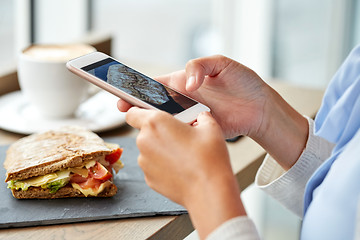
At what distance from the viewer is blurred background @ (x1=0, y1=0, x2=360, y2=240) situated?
8.40 ft

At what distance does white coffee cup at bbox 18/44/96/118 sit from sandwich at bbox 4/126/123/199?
293 mm

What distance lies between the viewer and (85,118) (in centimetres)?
131

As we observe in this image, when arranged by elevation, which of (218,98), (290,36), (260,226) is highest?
(218,98)

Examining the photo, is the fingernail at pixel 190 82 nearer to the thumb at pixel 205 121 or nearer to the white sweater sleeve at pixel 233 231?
the thumb at pixel 205 121

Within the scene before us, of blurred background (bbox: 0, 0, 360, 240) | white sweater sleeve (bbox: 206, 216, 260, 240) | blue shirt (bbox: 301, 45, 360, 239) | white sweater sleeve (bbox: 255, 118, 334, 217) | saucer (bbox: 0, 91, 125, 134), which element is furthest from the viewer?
blurred background (bbox: 0, 0, 360, 240)

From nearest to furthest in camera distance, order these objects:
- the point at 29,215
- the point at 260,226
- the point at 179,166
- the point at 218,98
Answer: the point at 179,166
the point at 29,215
the point at 218,98
the point at 260,226

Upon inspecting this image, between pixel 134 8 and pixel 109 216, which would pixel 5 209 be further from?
pixel 134 8

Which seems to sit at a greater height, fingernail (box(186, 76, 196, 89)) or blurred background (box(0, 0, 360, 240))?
fingernail (box(186, 76, 196, 89))

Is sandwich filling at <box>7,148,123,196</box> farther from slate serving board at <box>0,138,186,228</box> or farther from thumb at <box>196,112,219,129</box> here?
thumb at <box>196,112,219,129</box>

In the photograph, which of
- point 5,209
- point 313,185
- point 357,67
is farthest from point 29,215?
point 357,67

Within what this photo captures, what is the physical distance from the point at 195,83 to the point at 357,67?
0.27 metres

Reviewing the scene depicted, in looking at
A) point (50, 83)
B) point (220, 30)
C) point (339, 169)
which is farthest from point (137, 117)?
point (220, 30)

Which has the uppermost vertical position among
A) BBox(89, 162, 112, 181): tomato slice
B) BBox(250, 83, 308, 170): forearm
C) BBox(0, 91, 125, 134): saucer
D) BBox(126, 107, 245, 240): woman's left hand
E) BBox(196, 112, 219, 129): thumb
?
BBox(196, 112, 219, 129): thumb

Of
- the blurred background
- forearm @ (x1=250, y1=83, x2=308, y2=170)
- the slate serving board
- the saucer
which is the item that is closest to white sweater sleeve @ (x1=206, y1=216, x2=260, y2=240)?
the slate serving board
